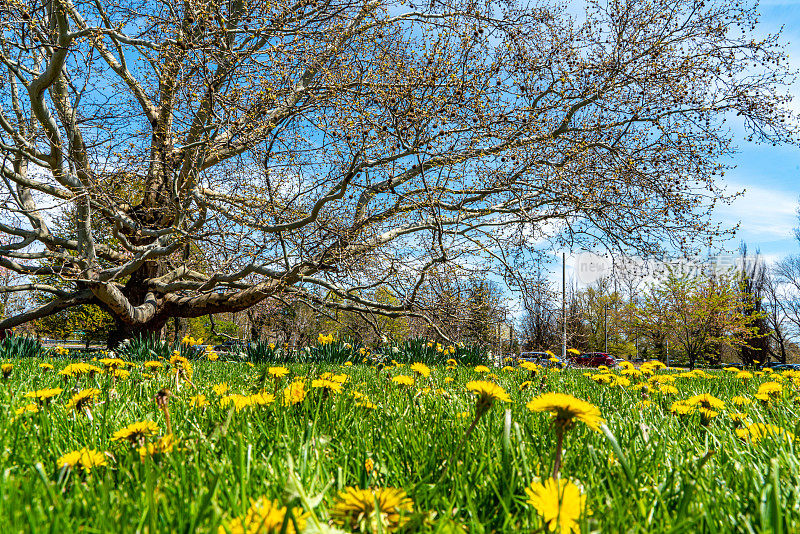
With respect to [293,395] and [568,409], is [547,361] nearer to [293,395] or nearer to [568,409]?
[293,395]

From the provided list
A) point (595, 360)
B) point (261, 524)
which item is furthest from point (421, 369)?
point (595, 360)

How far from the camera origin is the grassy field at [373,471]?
76 centimetres

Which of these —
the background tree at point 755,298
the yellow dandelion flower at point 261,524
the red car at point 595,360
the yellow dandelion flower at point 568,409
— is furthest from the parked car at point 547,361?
the background tree at point 755,298

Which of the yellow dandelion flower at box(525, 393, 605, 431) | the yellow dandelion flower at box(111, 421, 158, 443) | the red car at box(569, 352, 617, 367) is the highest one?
the yellow dandelion flower at box(525, 393, 605, 431)

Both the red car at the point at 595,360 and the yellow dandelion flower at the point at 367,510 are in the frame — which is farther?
the red car at the point at 595,360

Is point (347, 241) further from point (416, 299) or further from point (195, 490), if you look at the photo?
point (195, 490)

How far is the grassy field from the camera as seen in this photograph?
759 millimetres

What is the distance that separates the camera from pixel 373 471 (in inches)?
45.9

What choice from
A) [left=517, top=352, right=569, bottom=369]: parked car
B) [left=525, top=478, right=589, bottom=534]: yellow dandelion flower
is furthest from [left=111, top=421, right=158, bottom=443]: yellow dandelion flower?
[left=517, top=352, right=569, bottom=369]: parked car

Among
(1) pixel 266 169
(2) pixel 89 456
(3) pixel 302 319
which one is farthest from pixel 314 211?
(3) pixel 302 319

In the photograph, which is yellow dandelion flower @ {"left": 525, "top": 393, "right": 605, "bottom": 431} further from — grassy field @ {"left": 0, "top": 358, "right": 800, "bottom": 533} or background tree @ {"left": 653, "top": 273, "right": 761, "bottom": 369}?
background tree @ {"left": 653, "top": 273, "right": 761, "bottom": 369}

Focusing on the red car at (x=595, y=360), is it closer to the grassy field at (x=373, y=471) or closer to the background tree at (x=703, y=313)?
the background tree at (x=703, y=313)

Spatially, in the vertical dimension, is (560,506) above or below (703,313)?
below

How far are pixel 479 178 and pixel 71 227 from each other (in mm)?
9277
